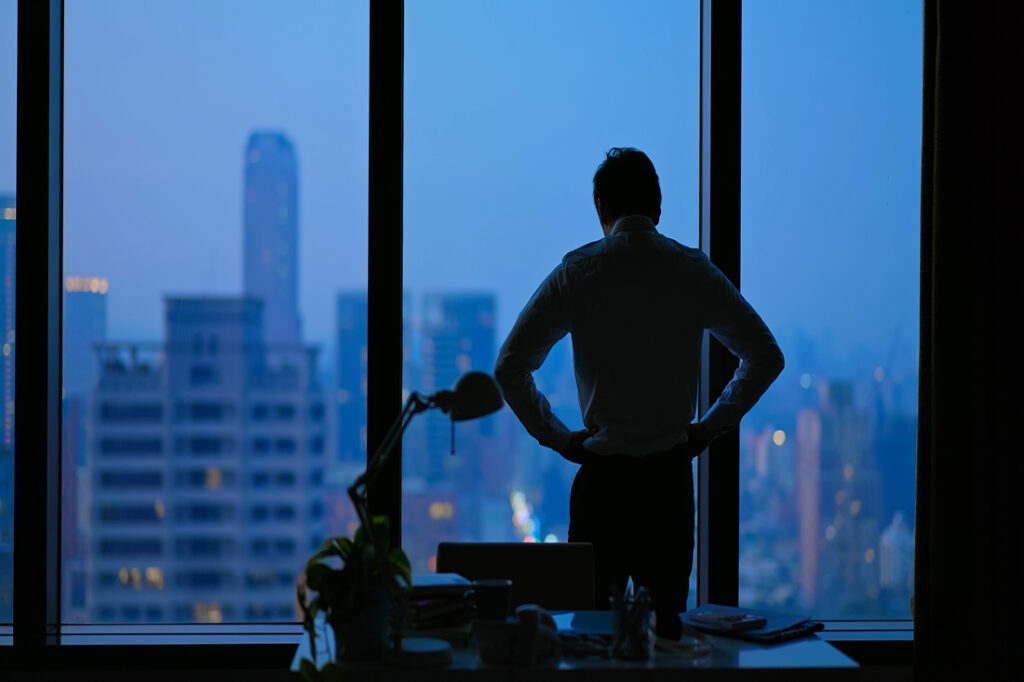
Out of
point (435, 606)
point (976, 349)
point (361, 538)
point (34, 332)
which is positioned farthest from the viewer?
point (34, 332)

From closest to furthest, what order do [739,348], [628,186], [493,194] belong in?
[628,186]
[739,348]
[493,194]

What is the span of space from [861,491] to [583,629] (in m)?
1.65

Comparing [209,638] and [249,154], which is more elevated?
[249,154]

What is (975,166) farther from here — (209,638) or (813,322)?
(209,638)

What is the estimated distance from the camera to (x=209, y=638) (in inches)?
116

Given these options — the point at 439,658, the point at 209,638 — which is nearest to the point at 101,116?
the point at 209,638

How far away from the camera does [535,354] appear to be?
2389mm

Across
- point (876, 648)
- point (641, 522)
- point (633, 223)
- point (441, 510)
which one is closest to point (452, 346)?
point (441, 510)

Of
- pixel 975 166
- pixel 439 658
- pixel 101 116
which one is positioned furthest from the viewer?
pixel 101 116

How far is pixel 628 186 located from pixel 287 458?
4.44ft

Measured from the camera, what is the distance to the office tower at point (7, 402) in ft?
9.52

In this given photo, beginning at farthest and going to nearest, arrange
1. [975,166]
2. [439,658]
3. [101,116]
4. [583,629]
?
[101,116] < [975,166] < [583,629] < [439,658]

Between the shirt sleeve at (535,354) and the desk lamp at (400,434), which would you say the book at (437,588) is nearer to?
the desk lamp at (400,434)

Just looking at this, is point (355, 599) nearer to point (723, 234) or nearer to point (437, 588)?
point (437, 588)
